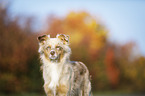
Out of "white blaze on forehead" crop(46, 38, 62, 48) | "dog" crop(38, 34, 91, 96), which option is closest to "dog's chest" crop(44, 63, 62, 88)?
"dog" crop(38, 34, 91, 96)

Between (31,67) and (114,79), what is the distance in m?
15.9

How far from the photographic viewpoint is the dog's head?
8711mm

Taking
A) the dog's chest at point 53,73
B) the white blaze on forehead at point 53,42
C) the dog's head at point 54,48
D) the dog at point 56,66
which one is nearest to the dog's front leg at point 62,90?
the dog at point 56,66

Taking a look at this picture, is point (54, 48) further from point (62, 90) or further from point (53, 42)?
point (62, 90)

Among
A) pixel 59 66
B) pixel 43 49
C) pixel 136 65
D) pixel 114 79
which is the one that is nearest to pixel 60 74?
pixel 59 66

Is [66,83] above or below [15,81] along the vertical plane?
above

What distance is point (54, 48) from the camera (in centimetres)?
877

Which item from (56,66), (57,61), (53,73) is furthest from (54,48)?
(53,73)

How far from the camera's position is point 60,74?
8.96 meters

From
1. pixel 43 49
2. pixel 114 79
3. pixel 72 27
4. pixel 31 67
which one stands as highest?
pixel 72 27

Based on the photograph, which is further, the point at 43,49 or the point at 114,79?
the point at 114,79

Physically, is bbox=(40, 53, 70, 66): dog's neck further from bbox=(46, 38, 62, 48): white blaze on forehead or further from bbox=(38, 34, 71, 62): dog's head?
bbox=(46, 38, 62, 48): white blaze on forehead

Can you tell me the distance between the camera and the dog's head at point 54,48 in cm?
871

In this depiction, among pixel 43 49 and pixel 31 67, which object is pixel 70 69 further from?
pixel 31 67
